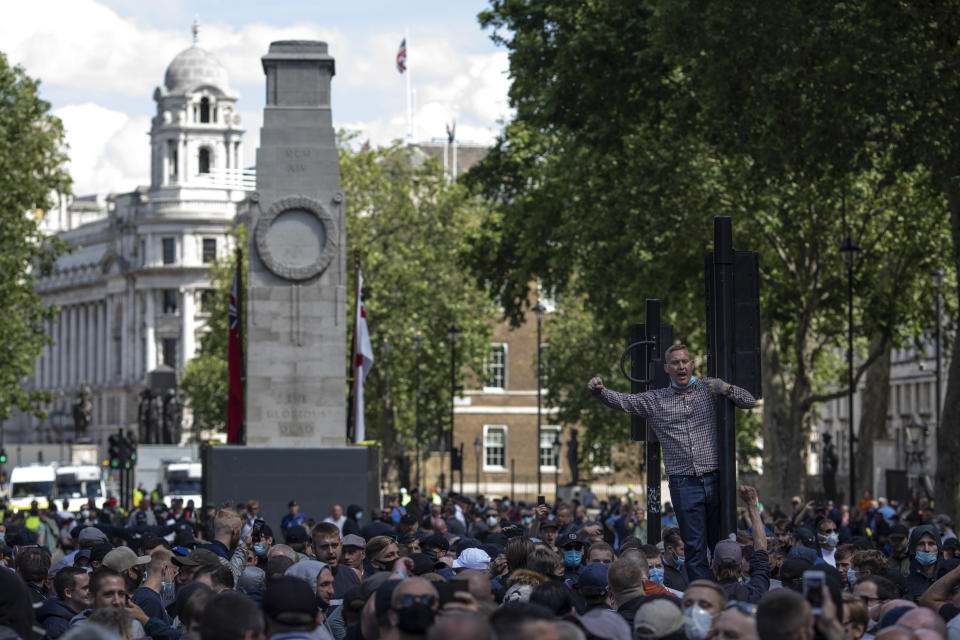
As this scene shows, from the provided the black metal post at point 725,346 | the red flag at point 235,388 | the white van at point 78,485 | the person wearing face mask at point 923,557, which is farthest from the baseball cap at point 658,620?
the white van at point 78,485

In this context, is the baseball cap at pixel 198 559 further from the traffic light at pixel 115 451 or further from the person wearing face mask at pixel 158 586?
the traffic light at pixel 115 451

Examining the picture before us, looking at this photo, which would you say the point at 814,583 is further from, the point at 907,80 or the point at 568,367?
the point at 568,367

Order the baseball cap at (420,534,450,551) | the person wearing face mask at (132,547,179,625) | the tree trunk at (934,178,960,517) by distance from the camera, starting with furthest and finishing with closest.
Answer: the tree trunk at (934,178,960,517)
the baseball cap at (420,534,450,551)
the person wearing face mask at (132,547,179,625)

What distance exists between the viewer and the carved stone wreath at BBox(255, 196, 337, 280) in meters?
30.7

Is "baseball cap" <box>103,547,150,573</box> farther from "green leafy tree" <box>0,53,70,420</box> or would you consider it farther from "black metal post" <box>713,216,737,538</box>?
"green leafy tree" <box>0,53,70,420</box>

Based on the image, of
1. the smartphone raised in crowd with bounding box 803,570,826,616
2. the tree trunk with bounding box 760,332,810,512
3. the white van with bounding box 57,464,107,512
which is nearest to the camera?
the smartphone raised in crowd with bounding box 803,570,826,616

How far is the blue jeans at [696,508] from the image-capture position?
1122cm

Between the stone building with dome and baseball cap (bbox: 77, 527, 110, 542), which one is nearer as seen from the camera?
baseball cap (bbox: 77, 527, 110, 542)

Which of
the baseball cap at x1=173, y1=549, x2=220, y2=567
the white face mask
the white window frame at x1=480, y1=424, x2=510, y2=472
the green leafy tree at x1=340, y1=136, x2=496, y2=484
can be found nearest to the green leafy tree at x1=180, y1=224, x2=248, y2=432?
the green leafy tree at x1=340, y1=136, x2=496, y2=484

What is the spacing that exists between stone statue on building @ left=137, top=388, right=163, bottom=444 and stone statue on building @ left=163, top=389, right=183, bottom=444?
1.26 feet

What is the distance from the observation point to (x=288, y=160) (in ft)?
101

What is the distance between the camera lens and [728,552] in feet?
33.9

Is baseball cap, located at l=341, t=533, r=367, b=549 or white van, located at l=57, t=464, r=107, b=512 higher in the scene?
baseball cap, located at l=341, t=533, r=367, b=549

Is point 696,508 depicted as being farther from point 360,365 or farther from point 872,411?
point 872,411
